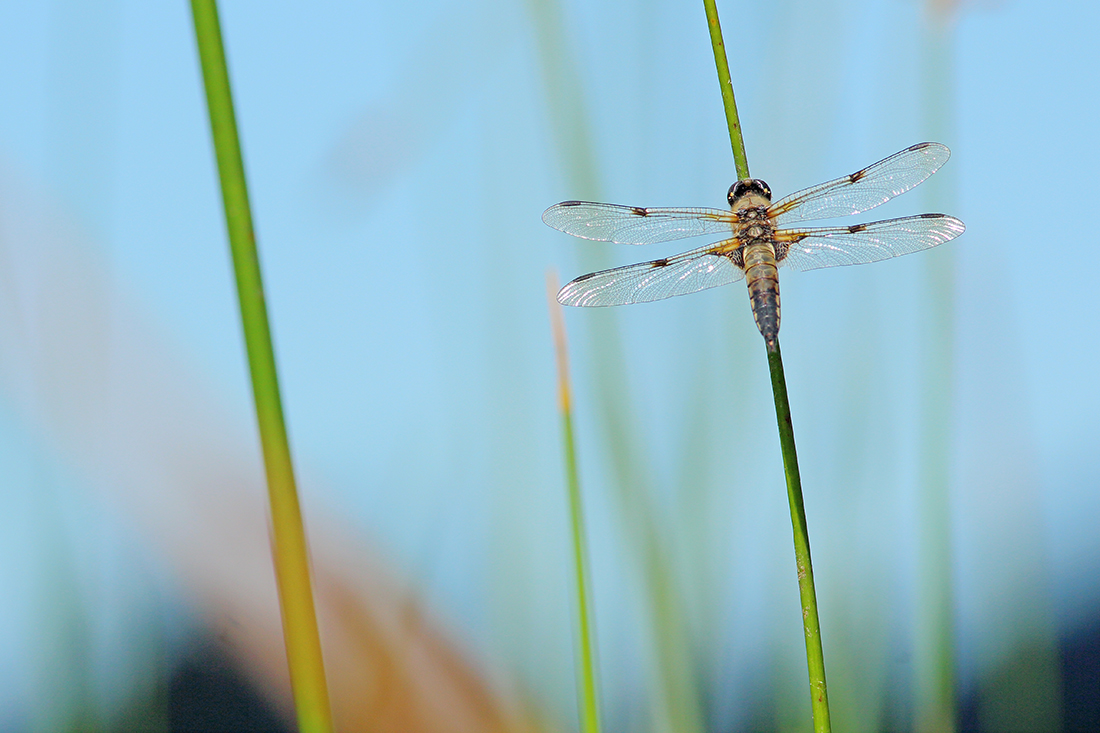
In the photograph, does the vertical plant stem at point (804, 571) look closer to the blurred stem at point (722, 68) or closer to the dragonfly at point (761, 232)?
the blurred stem at point (722, 68)

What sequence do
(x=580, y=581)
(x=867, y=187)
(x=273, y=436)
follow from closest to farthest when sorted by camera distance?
(x=273, y=436) → (x=580, y=581) → (x=867, y=187)

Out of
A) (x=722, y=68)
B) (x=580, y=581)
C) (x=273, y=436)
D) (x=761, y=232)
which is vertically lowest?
(x=580, y=581)

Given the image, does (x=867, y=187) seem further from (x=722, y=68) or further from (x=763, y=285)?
(x=722, y=68)

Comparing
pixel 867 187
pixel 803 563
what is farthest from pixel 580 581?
pixel 867 187

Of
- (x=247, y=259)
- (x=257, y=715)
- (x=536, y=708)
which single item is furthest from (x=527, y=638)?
(x=247, y=259)

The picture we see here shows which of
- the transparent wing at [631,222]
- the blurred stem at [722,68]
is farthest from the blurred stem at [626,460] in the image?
the blurred stem at [722,68]

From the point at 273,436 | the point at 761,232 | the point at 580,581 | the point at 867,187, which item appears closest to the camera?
the point at 273,436

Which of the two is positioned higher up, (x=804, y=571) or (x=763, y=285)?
(x=763, y=285)

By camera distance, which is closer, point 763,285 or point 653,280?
point 763,285
